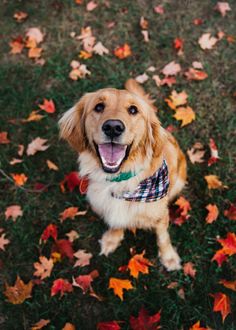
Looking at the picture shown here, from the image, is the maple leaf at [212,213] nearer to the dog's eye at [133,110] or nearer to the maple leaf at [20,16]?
the dog's eye at [133,110]

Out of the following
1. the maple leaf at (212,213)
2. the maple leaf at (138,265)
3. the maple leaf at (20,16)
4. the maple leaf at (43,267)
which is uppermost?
the maple leaf at (20,16)

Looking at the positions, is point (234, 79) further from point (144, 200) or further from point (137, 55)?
point (144, 200)

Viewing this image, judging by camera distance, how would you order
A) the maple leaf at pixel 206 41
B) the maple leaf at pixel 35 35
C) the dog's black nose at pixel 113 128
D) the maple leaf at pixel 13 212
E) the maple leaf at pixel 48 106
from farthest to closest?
the maple leaf at pixel 35 35
the maple leaf at pixel 206 41
the maple leaf at pixel 48 106
the maple leaf at pixel 13 212
the dog's black nose at pixel 113 128

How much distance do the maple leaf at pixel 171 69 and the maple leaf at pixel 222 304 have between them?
9.26 ft

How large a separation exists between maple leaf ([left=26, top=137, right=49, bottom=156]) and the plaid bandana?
5.95 feet

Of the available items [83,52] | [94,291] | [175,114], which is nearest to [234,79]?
[175,114]

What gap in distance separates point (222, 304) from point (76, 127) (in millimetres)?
2078

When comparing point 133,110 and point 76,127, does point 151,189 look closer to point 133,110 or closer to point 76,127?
point 133,110

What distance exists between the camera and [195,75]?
4.74m

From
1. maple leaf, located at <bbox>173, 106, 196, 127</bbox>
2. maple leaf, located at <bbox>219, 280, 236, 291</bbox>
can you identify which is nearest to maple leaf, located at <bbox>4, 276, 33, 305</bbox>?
maple leaf, located at <bbox>219, 280, 236, 291</bbox>

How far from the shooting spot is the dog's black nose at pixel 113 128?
259 centimetres

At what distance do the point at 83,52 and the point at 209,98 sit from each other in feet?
6.11

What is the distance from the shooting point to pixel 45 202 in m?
4.18

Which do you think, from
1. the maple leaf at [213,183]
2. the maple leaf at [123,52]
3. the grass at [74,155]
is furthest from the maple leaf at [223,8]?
the maple leaf at [213,183]
